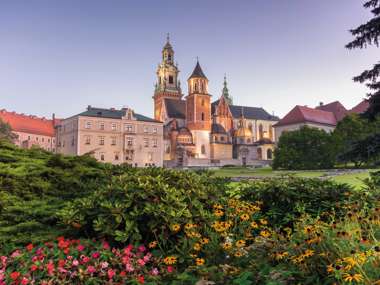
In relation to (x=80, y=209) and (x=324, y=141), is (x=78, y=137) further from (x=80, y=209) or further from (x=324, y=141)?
(x=80, y=209)

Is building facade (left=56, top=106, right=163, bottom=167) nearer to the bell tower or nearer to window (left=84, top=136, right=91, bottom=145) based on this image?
window (left=84, top=136, right=91, bottom=145)

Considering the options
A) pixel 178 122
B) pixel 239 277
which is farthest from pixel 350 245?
pixel 178 122

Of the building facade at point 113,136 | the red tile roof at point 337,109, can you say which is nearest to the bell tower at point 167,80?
the building facade at point 113,136

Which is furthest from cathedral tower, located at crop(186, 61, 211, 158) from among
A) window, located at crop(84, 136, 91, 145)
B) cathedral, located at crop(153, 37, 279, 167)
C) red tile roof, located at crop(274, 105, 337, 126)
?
window, located at crop(84, 136, 91, 145)

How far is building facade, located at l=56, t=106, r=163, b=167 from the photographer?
61.6m

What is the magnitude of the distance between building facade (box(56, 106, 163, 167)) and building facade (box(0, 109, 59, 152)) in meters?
18.0

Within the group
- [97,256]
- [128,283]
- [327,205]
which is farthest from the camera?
[327,205]

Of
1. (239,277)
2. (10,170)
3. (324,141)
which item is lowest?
(239,277)

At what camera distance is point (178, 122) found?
8606 centimetres

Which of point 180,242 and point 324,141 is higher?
point 324,141

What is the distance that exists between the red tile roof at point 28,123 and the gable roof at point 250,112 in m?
47.7

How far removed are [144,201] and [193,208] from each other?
0.75 meters

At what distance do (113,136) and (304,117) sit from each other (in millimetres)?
40383

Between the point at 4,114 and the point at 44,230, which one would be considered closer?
the point at 44,230
